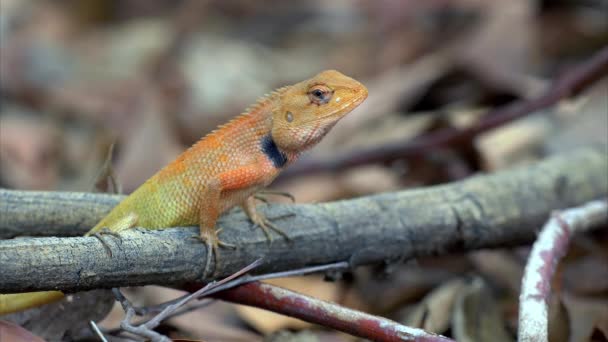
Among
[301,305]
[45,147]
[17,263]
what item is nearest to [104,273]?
[17,263]

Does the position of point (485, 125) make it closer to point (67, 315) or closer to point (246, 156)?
point (246, 156)

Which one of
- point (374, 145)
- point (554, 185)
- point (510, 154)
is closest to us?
point (554, 185)

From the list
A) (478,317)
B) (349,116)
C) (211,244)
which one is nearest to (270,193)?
(211,244)

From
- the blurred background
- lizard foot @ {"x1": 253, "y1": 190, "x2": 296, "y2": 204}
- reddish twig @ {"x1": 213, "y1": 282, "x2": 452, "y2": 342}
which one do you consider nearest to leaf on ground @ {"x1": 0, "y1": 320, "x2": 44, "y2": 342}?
reddish twig @ {"x1": 213, "y1": 282, "x2": 452, "y2": 342}

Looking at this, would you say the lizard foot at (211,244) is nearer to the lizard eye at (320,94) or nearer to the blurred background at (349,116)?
the blurred background at (349,116)

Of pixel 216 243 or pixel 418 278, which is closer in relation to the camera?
pixel 216 243

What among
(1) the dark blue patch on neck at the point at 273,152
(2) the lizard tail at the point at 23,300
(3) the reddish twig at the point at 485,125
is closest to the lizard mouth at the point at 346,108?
(1) the dark blue patch on neck at the point at 273,152

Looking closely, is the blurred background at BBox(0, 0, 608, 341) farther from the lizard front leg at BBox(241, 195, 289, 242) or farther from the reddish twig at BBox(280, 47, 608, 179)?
the lizard front leg at BBox(241, 195, 289, 242)

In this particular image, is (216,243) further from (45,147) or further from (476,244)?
(45,147)
